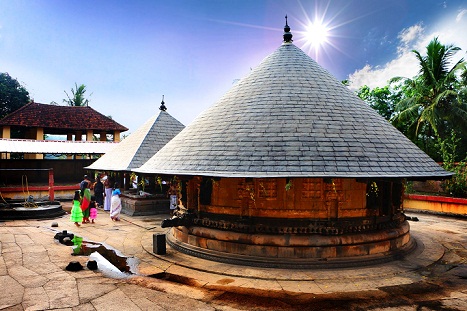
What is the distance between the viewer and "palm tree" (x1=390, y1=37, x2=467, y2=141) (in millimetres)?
23047

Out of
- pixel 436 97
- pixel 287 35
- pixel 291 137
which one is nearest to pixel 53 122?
pixel 287 35

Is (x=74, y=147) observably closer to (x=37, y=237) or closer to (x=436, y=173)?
(x=37, y=237)

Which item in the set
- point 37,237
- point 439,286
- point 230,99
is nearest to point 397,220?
point 439,286

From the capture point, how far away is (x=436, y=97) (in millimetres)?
22828

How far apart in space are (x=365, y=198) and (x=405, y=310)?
373cm

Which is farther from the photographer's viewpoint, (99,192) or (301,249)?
(99,192)

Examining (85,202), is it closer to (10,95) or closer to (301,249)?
(301,249)

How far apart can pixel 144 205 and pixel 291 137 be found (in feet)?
36.1

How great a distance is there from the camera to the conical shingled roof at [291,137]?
27.9 ft

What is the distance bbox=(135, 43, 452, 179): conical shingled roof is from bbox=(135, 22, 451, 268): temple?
37mm

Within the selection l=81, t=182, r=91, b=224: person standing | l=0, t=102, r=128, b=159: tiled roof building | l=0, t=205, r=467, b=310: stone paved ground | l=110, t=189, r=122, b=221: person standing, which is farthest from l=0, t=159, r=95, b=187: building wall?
l=0, t=205, r=467, b=310: stone paved ground

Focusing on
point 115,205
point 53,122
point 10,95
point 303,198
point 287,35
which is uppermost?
point 10,95

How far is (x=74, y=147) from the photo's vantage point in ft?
93.5

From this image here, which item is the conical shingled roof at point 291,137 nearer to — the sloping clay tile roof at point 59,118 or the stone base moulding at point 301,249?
the stone base moulding at point 301,249
